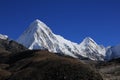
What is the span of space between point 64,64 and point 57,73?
20.0ft

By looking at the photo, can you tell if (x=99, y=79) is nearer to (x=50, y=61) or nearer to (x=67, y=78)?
(x=67, y=78)

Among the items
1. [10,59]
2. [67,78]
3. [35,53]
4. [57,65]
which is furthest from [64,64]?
[10,59]

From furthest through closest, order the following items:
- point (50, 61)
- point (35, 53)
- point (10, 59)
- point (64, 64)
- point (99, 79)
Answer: point (10, 59)
point (35, 53)
point (50, 61)
point (64, 64)
point (99, 79)

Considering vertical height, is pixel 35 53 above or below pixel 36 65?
above

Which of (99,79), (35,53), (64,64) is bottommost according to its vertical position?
(99,79)

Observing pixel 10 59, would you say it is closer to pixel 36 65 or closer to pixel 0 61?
pixel 0 61

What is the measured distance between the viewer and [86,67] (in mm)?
102562

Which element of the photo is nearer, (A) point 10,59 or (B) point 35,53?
(B) point 35,53

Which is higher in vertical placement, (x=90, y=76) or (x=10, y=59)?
(x=10, y=59)

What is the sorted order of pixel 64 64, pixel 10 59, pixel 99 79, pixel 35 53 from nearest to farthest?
pixel 99 79 → pixel 64 64 → pixel 35 53 → pixel 10 59

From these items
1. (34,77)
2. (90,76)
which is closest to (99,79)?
(90,76)

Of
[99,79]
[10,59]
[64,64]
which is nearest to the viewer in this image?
[99,79]

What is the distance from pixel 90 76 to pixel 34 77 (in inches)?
604

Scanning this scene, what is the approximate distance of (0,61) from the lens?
584 feet
